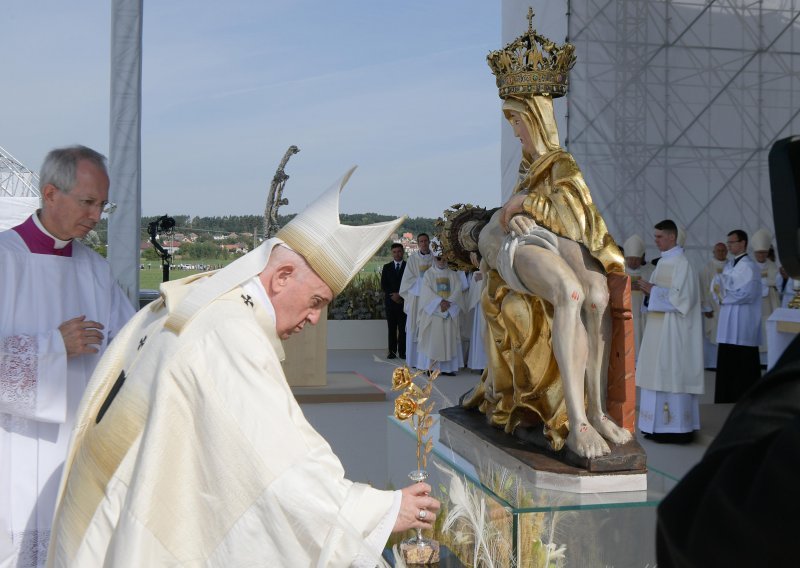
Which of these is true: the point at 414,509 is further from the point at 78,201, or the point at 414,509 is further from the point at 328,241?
the point at 78,201

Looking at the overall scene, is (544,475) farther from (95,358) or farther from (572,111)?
(572,111)

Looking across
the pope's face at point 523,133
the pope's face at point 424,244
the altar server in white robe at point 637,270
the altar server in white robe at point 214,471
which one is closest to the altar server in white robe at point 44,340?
the altar server in white robe at point 214,471

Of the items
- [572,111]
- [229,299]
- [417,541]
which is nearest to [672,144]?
[572,111]

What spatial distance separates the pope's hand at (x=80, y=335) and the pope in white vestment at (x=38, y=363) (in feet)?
0.09

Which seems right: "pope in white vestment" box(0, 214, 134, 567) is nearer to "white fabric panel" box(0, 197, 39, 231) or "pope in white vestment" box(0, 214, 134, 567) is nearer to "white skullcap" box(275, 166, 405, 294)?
"white skullcap" box(275, 166, 405, 294)

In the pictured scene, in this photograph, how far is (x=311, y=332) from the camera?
35.1 feet

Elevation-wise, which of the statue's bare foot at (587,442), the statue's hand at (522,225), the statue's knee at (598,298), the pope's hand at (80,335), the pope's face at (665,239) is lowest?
the statue's bare foot at (587,442)

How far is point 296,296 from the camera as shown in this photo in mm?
→ 2391

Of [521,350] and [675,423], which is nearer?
[521,350]

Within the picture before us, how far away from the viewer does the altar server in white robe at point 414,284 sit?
14.2m

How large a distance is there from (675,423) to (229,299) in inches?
256

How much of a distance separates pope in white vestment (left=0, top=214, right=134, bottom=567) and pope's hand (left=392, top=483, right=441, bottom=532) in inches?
68.8

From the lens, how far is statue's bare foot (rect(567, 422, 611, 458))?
12.5 feet

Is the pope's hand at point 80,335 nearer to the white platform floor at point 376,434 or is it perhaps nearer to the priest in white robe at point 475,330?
the white platform floor at point 376,434
